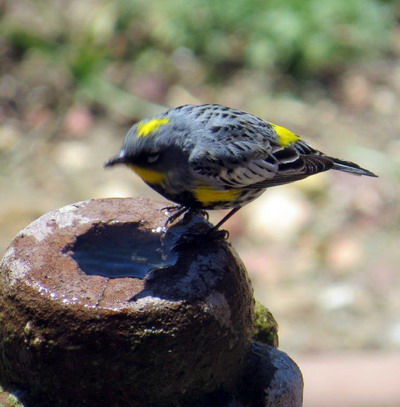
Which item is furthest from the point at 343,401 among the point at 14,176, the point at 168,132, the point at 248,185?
the point at 14,176

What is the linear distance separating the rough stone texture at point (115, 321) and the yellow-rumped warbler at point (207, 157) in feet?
1.70

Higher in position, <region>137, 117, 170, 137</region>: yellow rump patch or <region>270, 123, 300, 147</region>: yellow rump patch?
<region>270, 123, 300, 147</region>: yellow rump patch

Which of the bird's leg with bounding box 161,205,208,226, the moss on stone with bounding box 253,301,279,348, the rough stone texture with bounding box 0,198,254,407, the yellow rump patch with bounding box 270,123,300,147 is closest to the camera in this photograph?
the rough stone texture with bounding box 0,198,254,407

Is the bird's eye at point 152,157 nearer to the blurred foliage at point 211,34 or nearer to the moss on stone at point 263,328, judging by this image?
the moss on stone at point 263,328

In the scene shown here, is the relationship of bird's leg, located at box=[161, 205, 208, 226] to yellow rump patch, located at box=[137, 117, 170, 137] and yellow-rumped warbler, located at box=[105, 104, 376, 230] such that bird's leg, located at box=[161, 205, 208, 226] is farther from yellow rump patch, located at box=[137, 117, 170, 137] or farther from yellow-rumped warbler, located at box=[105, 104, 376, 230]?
yellow rump patch, located at box=[137, 117, 170, 137]

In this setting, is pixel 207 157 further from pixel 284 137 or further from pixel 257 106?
pixel 257 106

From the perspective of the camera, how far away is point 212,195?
3.72 metres

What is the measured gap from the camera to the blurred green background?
6098 millimetres

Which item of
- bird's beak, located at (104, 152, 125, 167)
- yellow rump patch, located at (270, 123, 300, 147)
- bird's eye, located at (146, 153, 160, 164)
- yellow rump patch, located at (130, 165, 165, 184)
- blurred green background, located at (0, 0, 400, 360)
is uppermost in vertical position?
blurred green background, located at (0, 0, 400, 360)

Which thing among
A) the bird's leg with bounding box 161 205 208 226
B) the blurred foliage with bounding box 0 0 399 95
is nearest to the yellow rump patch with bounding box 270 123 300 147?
the bird's leg with bounding box 161 205 208 226

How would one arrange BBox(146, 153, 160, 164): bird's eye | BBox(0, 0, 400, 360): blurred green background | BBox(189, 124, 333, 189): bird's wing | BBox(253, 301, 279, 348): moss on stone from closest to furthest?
1. BBox(253, 301, 279, 348): moss on stone
2. BBox(146, 153, 160, 164): bird's eye
3. BBox(189, 124, 333, 189): bird's wing
4. BBox(0, 0, 400, 360): blurred green background

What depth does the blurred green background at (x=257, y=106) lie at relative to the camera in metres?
6.10

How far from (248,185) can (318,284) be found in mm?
2404

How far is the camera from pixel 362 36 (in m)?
8.12
